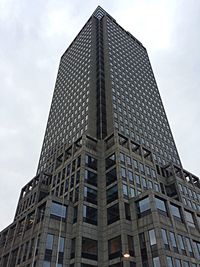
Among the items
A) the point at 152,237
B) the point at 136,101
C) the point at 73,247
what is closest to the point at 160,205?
the point at 152,237

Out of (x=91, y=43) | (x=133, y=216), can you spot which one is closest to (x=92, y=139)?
(x=133, y=216)

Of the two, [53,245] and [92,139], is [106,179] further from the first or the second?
[53,245]

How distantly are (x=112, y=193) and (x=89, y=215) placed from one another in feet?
20.7

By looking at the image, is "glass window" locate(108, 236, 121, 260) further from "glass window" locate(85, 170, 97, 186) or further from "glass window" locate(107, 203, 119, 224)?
"glass window" locate(85, 170, 97, 186)

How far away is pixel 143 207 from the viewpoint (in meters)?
46.9

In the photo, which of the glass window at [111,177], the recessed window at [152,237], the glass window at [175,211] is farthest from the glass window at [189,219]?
the glass window at [111,177]

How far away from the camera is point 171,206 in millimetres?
47656

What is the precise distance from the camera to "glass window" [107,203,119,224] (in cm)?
4872

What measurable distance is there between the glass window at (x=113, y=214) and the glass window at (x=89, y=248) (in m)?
4.76

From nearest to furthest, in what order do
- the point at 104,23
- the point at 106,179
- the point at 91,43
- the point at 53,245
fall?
the point at 53,245 < the point at 106,179 < the point at 91,43 < the point at 104,23

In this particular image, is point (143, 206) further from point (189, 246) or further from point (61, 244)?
point (61, 244)

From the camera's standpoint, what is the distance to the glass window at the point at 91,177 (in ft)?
181

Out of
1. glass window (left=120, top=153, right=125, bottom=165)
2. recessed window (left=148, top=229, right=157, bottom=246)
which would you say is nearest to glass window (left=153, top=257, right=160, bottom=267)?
recessed window (left=148, top=229, right=157, bottom=246)

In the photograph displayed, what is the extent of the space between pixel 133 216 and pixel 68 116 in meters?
47.1
